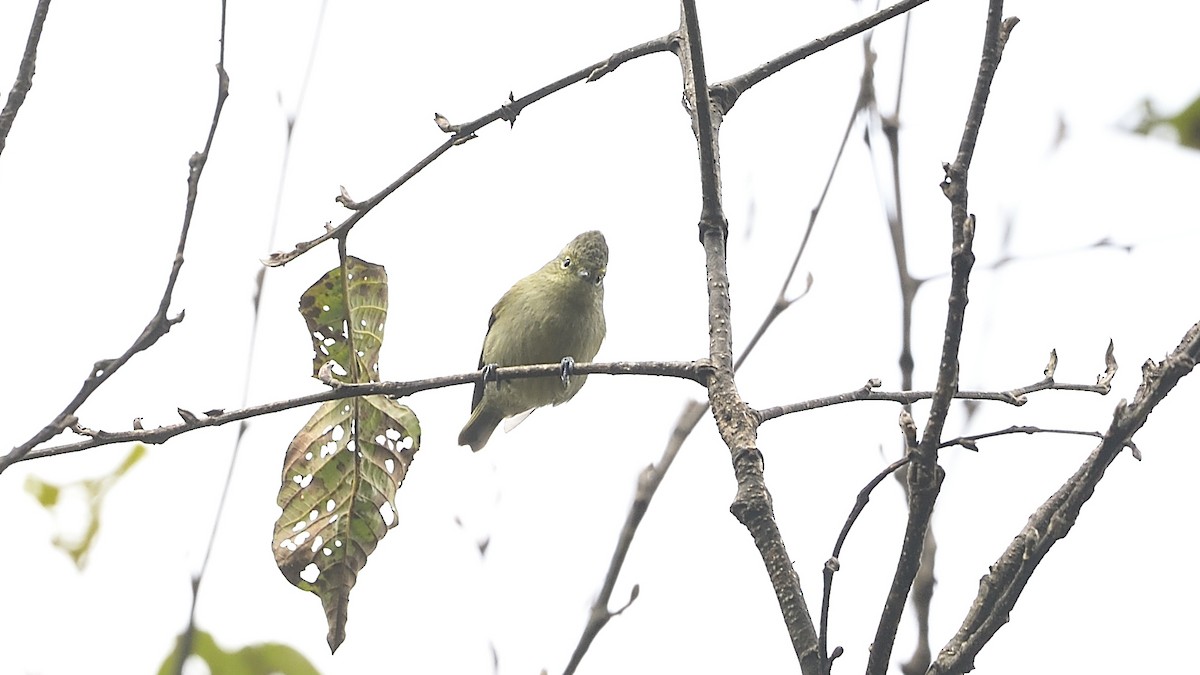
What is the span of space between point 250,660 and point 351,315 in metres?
0.86

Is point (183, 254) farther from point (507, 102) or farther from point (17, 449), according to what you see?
point (507, 102)

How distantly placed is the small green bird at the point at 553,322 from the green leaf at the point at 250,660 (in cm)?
249

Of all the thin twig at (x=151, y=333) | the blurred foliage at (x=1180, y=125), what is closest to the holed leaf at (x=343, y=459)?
the thin twig at (x=151, y=333)

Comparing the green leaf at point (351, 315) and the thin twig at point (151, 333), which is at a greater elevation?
the green leaf at point (351, 315)

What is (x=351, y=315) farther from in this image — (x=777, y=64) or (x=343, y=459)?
(x=777, y=64)

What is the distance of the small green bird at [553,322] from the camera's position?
15.5 ft

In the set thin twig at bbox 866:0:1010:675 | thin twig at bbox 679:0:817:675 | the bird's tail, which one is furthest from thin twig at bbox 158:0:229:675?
the bird's tail

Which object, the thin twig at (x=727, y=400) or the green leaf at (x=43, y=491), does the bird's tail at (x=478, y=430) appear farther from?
the thin twig at (x=727, y=400)

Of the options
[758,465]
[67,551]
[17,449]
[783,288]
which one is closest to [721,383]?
[758,465]

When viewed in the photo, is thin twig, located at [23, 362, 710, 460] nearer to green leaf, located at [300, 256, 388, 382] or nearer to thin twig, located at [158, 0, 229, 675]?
thin twig, located at [158, 0, 229, 675]

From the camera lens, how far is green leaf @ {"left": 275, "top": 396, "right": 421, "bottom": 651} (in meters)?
2.44

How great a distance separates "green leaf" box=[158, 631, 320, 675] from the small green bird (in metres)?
2.49

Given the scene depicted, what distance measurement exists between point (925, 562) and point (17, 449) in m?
1.87

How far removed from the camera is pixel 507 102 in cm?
218
